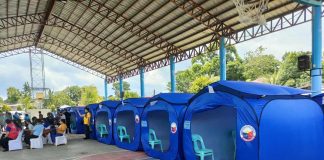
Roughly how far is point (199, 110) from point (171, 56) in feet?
58.9

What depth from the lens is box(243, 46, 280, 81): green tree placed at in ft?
131

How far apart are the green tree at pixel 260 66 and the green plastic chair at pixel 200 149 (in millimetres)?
33114

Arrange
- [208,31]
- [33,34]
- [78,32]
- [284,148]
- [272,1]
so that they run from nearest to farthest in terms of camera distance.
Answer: [284,148] < [272,1] < [208,31] < [78,32] < [33,34]

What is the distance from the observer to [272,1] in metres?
15.1

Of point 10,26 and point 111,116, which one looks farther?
point 10,26

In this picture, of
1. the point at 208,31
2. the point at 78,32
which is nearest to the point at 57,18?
the point at 78,32

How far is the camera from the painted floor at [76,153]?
32.4 ft

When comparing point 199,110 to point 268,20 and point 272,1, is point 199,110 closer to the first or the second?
point 272,1

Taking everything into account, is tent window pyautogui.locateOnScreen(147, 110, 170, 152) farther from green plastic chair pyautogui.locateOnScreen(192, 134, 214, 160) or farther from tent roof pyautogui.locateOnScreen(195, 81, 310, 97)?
tent roof pyautogui.locateOnScreen(195, 81, 310, 97)

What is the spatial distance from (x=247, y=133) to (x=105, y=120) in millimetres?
9027

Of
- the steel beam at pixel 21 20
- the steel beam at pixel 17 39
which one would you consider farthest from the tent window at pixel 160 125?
the steel beam at pixel 17 39

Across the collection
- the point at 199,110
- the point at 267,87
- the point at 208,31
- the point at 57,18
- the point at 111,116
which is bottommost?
the point at 111,116

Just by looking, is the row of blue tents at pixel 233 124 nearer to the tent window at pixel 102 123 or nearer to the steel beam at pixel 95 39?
the tent window at pixel 102 123

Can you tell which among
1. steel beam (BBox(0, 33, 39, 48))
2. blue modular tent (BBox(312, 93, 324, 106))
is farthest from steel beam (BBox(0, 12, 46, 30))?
blue modular tent (BBox(312, 93, 324, 106))
